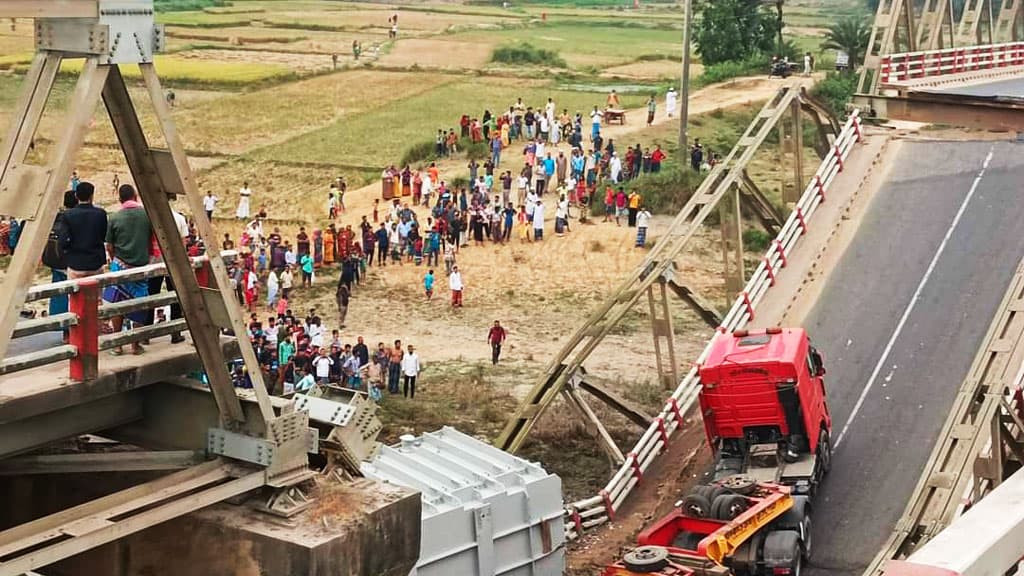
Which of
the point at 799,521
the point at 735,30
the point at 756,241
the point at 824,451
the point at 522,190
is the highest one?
the point at 735,30

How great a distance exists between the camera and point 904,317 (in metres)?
29.8

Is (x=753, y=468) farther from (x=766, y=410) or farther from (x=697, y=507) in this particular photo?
(x=697, y=507)

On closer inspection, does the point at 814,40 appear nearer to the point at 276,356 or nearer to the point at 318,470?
the point at 276,356

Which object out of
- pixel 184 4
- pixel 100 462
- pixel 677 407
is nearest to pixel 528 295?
pixel 677 407

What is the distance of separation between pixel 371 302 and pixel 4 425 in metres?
27.2

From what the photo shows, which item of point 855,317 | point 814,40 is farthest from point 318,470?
point 814,40

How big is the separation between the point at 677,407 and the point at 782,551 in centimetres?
559

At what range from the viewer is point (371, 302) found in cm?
3994

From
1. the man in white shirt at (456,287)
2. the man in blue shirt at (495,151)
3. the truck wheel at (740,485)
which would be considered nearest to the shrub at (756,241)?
the man in blue shirt at (495,151)

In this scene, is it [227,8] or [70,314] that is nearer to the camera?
[70,314]

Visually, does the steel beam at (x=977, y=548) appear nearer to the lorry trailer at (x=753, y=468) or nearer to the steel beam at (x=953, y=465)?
the steel beam at (x=953, y=465)

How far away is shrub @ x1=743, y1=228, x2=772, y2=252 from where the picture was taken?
46.8 m

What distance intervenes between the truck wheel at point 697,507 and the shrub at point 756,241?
25.0 meters

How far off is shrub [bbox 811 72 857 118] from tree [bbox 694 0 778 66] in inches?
328
